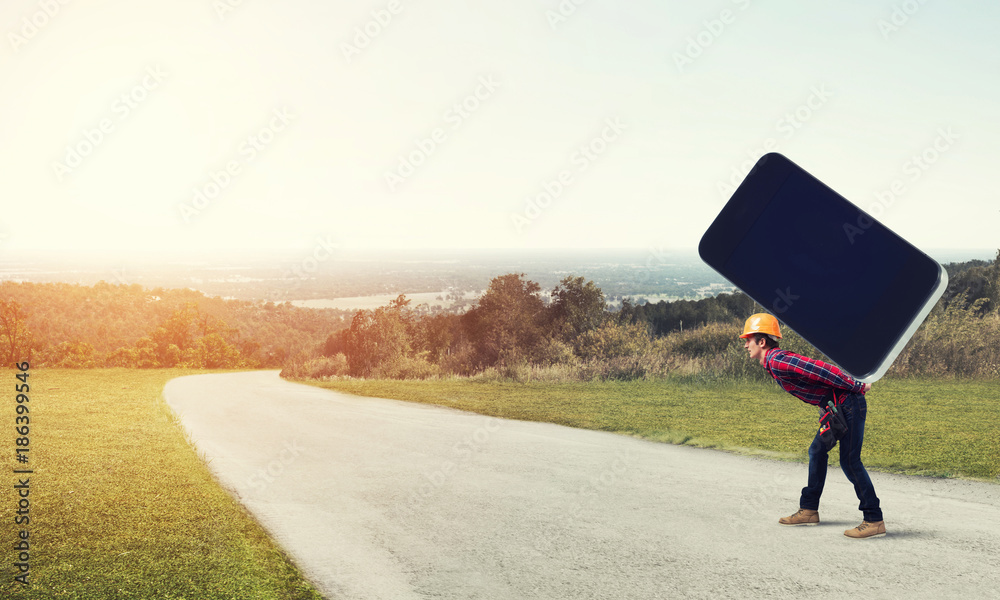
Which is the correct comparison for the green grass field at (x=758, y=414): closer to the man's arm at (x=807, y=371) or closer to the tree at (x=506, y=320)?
the man's arm at (x=807, y=371)

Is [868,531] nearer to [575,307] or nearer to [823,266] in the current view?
[823,266]

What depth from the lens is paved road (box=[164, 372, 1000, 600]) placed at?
472 centimetres

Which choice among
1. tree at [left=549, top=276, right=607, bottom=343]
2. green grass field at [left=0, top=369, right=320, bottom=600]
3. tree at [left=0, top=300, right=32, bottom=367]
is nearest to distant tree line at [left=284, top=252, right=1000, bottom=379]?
tree at [left=549, top=276, right=607, bottom=343]

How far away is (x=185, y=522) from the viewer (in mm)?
6000

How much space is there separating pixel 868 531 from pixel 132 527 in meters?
6.54

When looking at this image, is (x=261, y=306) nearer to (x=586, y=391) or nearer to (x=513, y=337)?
(x=513, y=337)

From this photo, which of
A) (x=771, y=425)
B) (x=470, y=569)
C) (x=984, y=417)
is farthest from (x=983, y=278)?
(x=470, y=569)

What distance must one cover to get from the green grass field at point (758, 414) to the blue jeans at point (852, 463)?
305 centimetres

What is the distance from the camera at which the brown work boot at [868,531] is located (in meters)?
5.25

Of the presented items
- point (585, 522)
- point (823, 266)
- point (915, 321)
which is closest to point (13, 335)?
point (585, 522)

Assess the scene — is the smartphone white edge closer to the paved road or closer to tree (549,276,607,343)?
the paved road

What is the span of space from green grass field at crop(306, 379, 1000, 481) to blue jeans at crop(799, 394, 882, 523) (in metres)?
3.05

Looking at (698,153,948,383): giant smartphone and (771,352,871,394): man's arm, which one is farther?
(771,352,871,394): man's arm

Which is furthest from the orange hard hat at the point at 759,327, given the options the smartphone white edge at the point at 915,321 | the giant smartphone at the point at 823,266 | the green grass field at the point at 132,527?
the green grass field at the point at 132,527
